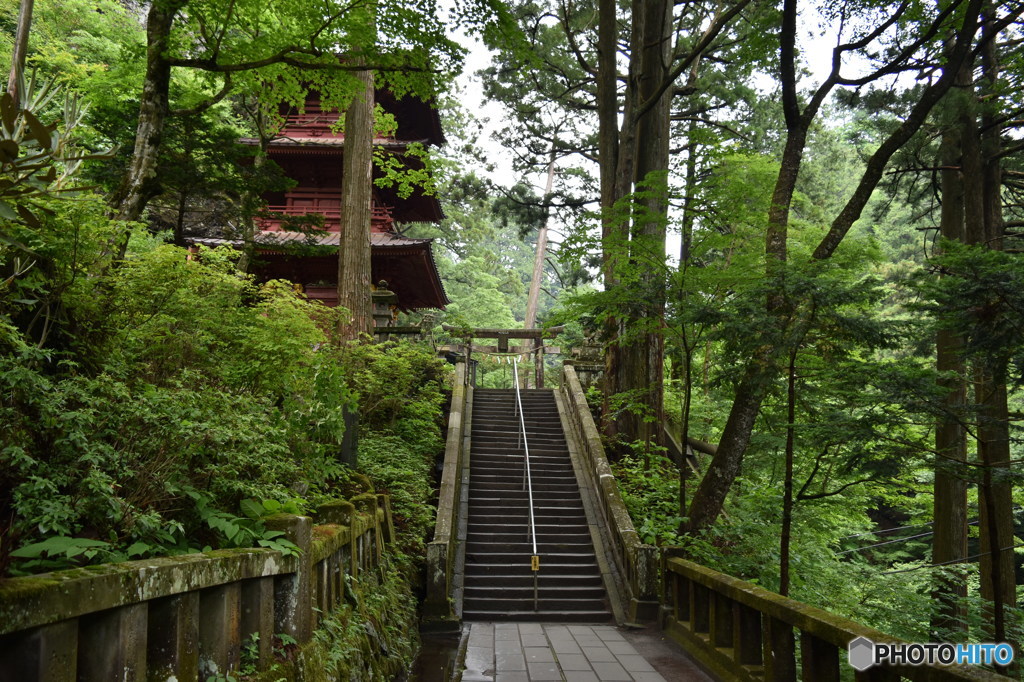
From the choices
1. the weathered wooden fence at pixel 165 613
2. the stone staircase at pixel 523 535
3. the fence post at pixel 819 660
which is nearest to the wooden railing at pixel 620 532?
the stone staircase at pixel 523 535

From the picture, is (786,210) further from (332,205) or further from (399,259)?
(332,205)

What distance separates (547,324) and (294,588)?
22.9ft

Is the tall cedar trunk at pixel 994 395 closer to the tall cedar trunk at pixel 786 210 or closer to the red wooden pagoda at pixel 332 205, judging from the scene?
the tall cedar trunk at pixel 786 210

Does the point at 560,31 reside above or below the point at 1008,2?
above

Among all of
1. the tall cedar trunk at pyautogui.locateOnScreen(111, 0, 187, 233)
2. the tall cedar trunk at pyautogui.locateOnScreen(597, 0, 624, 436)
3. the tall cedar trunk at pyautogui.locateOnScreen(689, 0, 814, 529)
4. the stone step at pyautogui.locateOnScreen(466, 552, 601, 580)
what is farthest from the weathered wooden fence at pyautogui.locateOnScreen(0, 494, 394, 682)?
the tall cedar trunk at pyautogui.locateOnScreen(597, 0, 624, 436)

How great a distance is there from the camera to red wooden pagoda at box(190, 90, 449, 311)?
608 inches

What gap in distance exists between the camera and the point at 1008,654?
192 inches

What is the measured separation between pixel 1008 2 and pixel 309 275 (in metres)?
14.2

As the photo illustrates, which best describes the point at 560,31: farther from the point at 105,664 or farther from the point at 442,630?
the point at 105,664

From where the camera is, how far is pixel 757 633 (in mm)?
4875

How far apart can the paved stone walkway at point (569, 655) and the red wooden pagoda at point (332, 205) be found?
951 cm

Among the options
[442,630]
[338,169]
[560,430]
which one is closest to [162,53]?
[442,630]

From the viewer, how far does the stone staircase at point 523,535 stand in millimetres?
8391

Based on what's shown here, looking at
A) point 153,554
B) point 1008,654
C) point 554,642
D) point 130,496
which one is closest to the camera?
point 153,554
